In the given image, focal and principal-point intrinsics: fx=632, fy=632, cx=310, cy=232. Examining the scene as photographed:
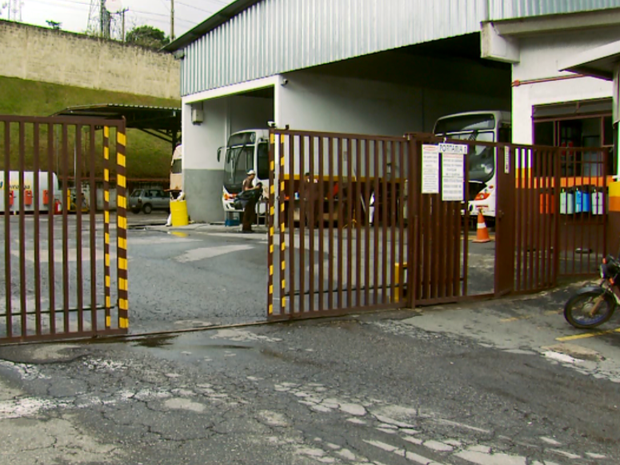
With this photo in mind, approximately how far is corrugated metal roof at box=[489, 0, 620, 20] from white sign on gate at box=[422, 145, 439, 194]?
588 centimetres

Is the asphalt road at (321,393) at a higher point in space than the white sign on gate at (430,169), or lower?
lower

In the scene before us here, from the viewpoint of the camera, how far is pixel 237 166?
21.6 m

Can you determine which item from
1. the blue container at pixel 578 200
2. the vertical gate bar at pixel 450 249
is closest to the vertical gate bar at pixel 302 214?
the vertical gate bar at pixel 450 249

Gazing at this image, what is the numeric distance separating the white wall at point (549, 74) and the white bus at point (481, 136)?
1.15m

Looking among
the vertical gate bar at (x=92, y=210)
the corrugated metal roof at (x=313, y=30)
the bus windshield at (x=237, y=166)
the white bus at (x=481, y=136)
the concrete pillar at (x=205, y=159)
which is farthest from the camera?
the concrete pillar at (x=205, y=159)

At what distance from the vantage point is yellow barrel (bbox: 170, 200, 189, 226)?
2273 cm

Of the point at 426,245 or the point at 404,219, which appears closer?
the point at 404,219

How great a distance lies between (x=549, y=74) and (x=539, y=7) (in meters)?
1.31

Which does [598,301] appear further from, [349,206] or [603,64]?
[603,64]

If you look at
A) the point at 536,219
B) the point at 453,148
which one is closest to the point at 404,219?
the point at 453,148

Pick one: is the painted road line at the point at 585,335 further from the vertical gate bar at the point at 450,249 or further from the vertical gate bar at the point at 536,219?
the vertical gate bar at the point at 536,219

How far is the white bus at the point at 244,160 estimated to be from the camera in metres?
20.8

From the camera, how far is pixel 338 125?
68.4 feet

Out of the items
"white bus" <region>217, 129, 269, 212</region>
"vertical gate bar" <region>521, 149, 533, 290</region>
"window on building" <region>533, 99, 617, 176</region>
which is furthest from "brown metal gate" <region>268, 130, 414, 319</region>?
"white bus" <region>217, 129, 269, 212</region>
